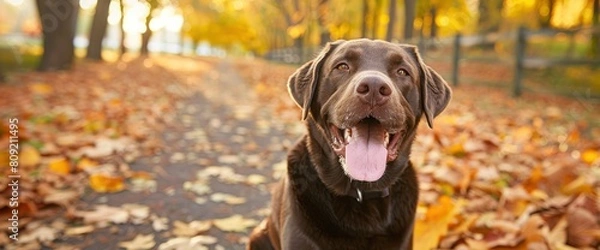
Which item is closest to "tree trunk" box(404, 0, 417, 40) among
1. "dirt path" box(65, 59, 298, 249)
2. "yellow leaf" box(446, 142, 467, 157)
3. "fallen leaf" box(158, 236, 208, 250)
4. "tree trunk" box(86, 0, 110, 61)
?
"dirt path" box(65, 59, 298, 249)

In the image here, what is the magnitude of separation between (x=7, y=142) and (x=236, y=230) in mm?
2916

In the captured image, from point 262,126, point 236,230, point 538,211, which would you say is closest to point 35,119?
point 262,126

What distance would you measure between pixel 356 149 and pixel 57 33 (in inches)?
484

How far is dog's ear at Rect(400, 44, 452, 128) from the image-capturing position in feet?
8.52

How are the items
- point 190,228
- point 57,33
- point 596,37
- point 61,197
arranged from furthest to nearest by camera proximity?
point 596,37 < point 57,33 < point 61,197 < point 190,228

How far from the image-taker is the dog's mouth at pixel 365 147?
2342mm

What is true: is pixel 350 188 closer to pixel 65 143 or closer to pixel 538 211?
pixel 538 211

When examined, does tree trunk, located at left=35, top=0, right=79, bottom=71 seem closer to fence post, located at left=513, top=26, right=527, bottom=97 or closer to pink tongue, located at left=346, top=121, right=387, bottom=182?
fence post, located at left=513, top=26, right=527, bottom=97

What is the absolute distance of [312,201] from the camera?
2.42 meters

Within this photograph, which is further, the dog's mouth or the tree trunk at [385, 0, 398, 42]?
the tree trunk at [385, 0, 398, 42]

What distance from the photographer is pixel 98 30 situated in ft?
63.5

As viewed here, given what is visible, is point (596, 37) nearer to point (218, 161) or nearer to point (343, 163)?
point (218, 161)

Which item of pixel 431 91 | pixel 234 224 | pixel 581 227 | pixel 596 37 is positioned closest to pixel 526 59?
pixel 596 37

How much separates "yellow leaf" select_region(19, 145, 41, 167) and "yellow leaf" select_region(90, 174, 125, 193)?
2.12 feet
